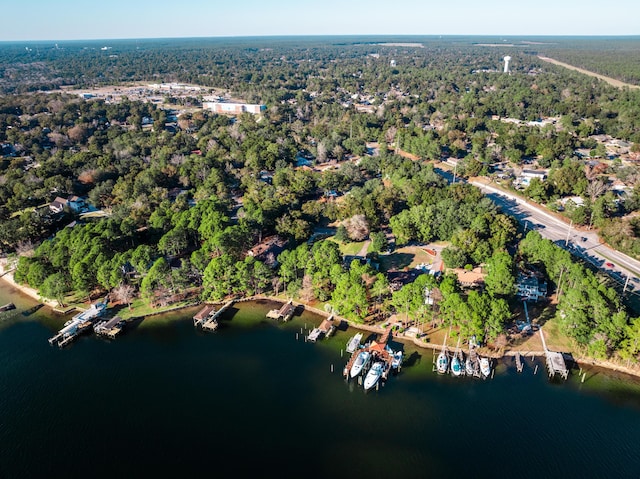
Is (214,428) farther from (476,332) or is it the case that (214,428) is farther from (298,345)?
(476,332)

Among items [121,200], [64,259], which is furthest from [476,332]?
[121,200]

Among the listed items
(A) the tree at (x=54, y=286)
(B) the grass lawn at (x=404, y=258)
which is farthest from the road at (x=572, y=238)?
(A) the tree at (x=54, y=286)

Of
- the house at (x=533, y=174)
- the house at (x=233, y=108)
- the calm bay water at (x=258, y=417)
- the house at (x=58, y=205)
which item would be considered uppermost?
the house at (x=233, y=108)

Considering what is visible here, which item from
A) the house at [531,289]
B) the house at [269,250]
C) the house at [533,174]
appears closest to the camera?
the house at [531,289]

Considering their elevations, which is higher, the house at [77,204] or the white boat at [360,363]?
the house at [77,204]

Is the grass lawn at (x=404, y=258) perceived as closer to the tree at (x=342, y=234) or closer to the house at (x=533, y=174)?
the tree at (x=342, y=234)

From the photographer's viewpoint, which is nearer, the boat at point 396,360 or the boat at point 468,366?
the boat at point 468,366

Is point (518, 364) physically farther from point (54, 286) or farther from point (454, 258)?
point (54, 286)

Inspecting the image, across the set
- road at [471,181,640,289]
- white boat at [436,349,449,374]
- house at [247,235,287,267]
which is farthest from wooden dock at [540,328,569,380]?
house at [247,235,287,267]
